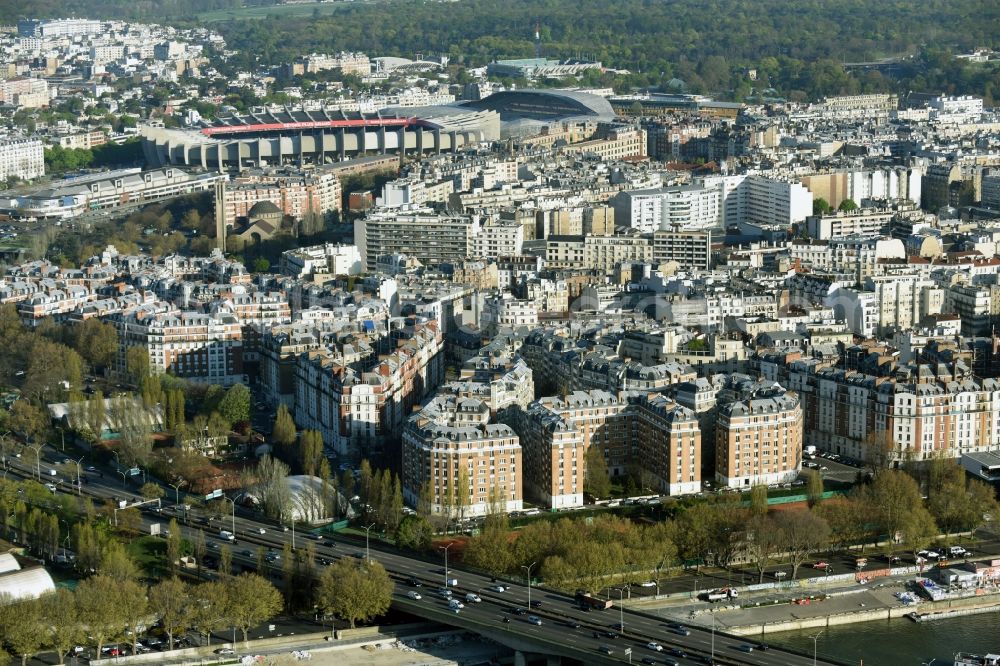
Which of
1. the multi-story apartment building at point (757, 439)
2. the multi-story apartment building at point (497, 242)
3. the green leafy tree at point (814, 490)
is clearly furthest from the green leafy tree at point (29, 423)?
the multi-story apartment building at point (497, 242)

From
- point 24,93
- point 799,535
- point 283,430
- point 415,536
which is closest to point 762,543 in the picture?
point 799,535

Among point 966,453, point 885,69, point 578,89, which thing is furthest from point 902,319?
point 885,69

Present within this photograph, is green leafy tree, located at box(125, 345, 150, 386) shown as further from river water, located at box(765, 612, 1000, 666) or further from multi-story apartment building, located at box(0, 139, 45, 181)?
multi-story apartment building, located at box(0, 139, 45, 181)

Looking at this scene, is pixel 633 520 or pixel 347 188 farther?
pixel 347 188

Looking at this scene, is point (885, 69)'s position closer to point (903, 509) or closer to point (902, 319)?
point (902, 319)

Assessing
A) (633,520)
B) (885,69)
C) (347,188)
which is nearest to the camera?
(633,520)
